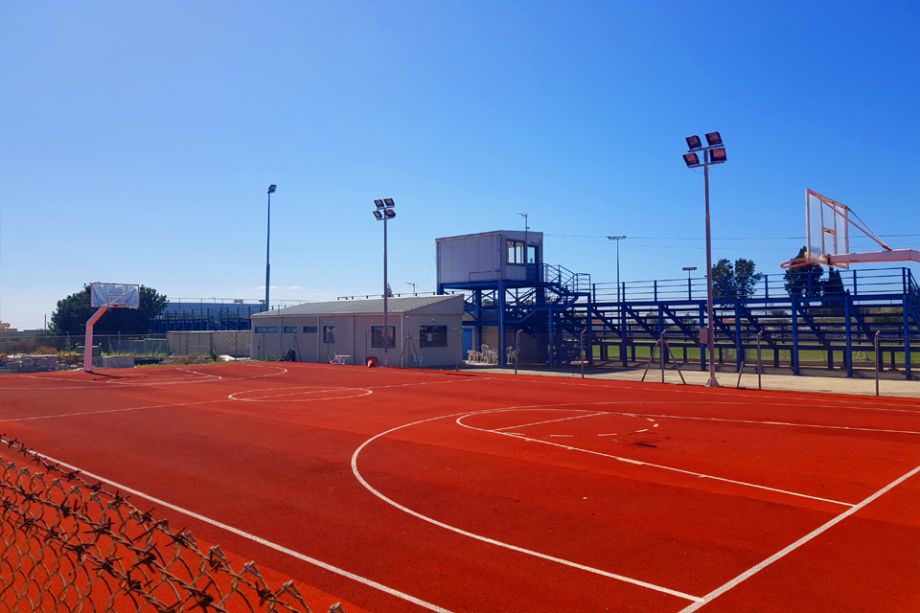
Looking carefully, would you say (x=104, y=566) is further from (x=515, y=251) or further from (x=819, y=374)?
(x=515, y=251)

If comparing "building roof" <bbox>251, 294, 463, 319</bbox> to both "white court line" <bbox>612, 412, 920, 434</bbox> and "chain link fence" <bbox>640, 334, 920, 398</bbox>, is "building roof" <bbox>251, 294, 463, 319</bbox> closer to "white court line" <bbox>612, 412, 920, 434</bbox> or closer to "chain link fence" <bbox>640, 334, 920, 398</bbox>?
"chain link fence" <bbox>640, 334, 920, 398</bbox>

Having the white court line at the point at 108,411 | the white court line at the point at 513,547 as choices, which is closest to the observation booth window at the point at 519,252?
the white court line at the point at 108,411

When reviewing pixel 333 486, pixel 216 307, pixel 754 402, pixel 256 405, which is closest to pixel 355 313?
pixel 256 405

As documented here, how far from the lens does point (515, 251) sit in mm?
46812

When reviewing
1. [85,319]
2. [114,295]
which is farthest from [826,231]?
[85,319]

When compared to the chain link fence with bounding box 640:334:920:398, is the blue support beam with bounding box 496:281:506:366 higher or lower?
higher

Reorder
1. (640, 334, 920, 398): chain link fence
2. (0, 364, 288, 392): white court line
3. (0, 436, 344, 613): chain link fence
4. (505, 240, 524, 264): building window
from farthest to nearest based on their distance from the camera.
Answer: (505, 240, 524, 264): building window → (0, 364, 288, 392): white court line → (640, 334, 920, 398): chain link fence → (0, 436, 344, 613): chain link fence

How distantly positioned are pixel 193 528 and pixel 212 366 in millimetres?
38438

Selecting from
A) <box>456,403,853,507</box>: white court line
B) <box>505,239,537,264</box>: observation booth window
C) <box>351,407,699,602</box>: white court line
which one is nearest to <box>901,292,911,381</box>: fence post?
<box>505,239,537,264</box>: observation booth window

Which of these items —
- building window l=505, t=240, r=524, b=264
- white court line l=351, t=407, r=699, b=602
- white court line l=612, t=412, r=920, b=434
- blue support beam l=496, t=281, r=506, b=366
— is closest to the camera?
white court line l=351, t=407, r=699, b=602

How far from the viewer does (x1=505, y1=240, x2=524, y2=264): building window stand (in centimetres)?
4653

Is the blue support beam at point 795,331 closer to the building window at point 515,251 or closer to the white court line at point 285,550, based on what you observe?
the building window at point 515,251

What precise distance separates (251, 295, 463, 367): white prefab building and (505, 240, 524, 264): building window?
14.5 feet

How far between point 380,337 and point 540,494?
1391 inches
